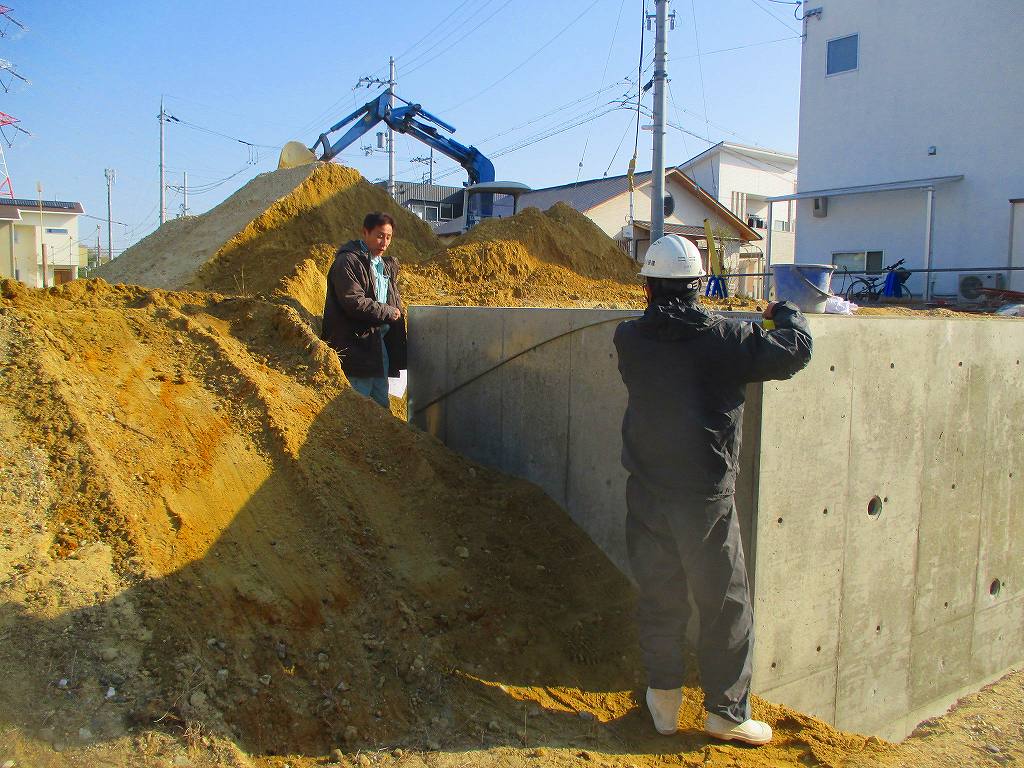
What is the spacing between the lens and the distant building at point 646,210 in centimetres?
3014

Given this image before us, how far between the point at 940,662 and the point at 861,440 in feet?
6.36

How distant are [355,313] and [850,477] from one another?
10.7ft

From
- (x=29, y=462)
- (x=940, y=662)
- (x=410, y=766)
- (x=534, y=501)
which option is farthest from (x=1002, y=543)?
(x=29, y=462)

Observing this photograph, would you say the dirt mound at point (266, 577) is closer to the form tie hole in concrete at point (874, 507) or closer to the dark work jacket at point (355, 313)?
the dark work jacket at point (355, 313)

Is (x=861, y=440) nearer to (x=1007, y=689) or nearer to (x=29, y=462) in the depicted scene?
(x=1007, y=689)

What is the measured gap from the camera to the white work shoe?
10.9ft

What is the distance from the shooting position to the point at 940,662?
203 inches

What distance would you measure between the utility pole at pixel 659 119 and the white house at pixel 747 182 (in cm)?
2445

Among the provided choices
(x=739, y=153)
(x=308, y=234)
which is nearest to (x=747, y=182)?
(x=739, y=153)

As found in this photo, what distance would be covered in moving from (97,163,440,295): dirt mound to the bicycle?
10.7 metres

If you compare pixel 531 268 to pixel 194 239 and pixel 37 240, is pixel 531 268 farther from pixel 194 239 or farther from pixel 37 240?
pixel 37 240

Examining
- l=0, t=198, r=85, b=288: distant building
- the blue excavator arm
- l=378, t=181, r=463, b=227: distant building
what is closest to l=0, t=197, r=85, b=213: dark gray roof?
l=0, t=198, r=85, b=288: distant building

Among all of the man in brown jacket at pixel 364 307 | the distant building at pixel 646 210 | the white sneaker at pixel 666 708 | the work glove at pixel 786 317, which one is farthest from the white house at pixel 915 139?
the white sneaker at pixel 666 708

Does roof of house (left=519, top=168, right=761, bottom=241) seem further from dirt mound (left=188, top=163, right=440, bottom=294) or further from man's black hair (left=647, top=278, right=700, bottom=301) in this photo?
man's black hair (left=647, top=278, right=700, bottom=301)
